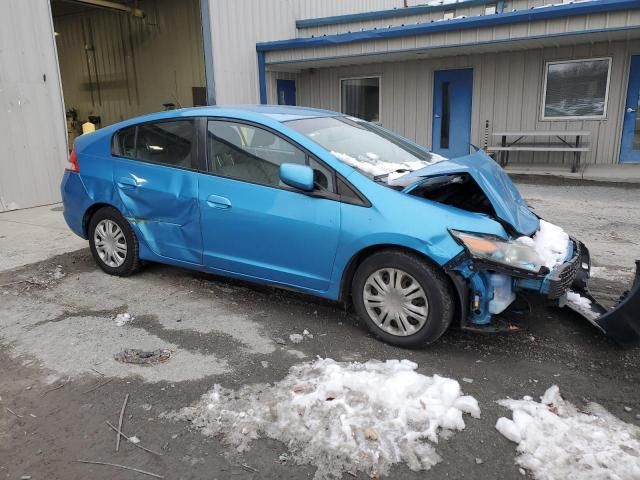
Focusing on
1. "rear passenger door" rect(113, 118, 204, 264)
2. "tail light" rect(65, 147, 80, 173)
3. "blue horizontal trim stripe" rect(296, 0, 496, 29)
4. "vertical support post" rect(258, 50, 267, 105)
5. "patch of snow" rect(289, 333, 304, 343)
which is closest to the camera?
"patch of snow" rect(289, 333, 304, 343)

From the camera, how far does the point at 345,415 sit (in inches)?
113

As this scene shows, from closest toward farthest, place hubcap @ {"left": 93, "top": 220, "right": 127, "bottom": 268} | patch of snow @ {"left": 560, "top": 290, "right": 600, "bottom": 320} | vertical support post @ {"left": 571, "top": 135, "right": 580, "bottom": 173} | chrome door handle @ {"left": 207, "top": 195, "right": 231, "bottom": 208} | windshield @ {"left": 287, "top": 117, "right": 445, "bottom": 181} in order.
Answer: patch of snow @ {"left": 560, "top": 290, "right": 600, "bottom": 320} < windshield @ {"left": 287, "top": 117, "right": 445, "bottom": 181} < chrome door handle @ {"left": 207, "top": 195, "right": 231, "bottom": 208} < hubcap @ {"left": 93, "top": 220, "right": 127, "bottom": 268} < vertical support post @ {"left": 571, "top": 135, "right": 580, "bottom": 173}

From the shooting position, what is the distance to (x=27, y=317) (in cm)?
436

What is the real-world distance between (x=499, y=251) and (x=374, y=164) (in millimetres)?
1211

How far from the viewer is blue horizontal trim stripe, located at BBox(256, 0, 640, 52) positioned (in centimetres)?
912

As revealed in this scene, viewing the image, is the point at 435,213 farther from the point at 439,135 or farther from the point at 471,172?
the point at 439,135

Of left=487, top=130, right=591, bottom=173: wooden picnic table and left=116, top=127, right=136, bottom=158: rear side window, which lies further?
left=487, top=130, right=591, bottom=173: wooden picnic table

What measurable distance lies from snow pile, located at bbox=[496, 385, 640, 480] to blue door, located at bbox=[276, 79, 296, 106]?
12903 mm

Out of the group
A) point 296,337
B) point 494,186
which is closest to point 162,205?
point 296,337

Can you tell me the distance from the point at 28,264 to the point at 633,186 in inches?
399

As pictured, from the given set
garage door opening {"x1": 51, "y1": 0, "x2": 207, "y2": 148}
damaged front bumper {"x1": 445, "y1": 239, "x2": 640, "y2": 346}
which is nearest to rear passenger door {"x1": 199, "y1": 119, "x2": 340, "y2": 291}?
damaged front bumper {"x1": 445, "y1": 239, "x2": 640, "y2": 346}

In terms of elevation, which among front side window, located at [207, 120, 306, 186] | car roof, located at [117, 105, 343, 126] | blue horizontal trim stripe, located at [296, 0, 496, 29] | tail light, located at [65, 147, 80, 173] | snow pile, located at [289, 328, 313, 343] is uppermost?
blue horizontal trim stripe, located at [296, 0, 496, 29]

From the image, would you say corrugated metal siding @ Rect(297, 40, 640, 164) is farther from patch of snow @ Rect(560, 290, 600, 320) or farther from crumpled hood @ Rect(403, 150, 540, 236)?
patch of snow @ Rect(560, 290, 600, 320)

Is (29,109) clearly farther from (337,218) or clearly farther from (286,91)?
(286,91)
